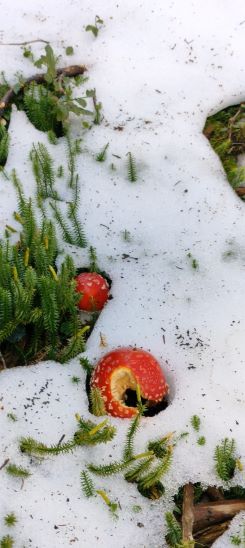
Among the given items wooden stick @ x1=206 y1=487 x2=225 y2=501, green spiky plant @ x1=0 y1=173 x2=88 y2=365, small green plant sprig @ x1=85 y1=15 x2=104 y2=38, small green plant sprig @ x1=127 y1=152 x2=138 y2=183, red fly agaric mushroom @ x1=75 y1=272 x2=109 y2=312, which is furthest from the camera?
small green plant sprig @ x1=85 y1=15 x2=104 y2=38

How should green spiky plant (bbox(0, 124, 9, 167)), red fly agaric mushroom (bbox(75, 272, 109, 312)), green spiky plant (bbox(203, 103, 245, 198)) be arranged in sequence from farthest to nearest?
1. green spiky plant (bbox(203, 103, 245, 198))
2. green spiky plant (bbox(0, 124, 9, 167))
3. red fly agaric mushroom (bbox(75, 272, 109, 312))

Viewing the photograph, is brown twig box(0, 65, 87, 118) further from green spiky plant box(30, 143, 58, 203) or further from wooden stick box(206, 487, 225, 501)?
wooden stick box(206, 487, 225, 501)

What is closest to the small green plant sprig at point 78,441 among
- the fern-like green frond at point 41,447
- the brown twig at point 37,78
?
the fern-like green frond at point 41,447

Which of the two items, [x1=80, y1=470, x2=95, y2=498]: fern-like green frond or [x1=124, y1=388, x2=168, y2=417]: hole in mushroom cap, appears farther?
[x1=124, y1=388, x2=168, y2=417]: hole in mushroom cap

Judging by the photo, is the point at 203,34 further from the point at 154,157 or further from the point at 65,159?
the point at 65,159

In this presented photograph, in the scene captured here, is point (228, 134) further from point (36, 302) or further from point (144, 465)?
point (144, 465)

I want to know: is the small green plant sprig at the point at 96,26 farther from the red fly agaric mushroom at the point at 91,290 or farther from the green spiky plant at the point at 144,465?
the green spiky plant at the point at 144,465

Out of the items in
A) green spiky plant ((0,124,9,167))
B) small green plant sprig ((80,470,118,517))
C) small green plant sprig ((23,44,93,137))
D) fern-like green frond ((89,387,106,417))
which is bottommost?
small green plant sprig ((80,470,118,517))

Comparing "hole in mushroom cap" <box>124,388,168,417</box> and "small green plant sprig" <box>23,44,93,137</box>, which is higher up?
"small green plant sprig" <box>23,44,93,137</box>

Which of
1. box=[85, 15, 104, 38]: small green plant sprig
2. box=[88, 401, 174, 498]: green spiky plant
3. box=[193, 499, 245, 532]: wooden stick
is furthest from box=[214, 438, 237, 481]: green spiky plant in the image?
box=[85, 15, 104, 38]: small green plant sprig
